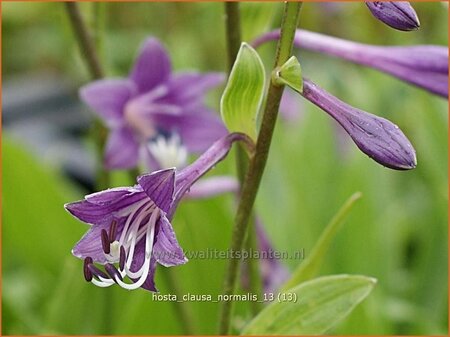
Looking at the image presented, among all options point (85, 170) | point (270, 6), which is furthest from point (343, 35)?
point (270, 6)

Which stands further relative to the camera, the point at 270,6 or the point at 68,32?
the point at 68,32

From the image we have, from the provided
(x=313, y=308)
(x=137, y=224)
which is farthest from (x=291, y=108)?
(x=137, y=224)

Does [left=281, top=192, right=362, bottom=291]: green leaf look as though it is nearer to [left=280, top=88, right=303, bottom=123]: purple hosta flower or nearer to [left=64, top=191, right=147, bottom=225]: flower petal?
[left=64, top=191, right=147, bottom=225]: flower petal

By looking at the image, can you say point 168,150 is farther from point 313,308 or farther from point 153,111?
point 313,308

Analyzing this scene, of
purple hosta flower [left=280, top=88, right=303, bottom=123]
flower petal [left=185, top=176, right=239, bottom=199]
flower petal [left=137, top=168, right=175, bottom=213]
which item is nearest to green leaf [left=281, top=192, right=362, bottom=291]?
flower petal [left=185, top=176, right=239, bottom=199]

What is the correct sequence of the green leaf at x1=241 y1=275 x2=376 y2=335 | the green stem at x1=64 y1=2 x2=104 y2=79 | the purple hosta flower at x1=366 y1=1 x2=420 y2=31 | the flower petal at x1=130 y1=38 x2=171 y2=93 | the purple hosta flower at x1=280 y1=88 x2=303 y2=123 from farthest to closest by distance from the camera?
the purple hosta flower at x1=280 y1=88 x2=303 y2=123, the flower petal at x1=130 y1=38 x2=171 y2=93, the green stem at x1=64 y1=2 x2=104 y2=79, the green leaf at x1=241 y1=275 x2=376 y2=335, the purple hosta flower at x1=366 y1=1 x2=420 y2=31

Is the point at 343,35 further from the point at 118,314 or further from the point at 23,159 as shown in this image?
the point at 118,314

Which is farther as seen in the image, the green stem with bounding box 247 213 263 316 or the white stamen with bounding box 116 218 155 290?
the green stem with bounding box 247 213 263 316
